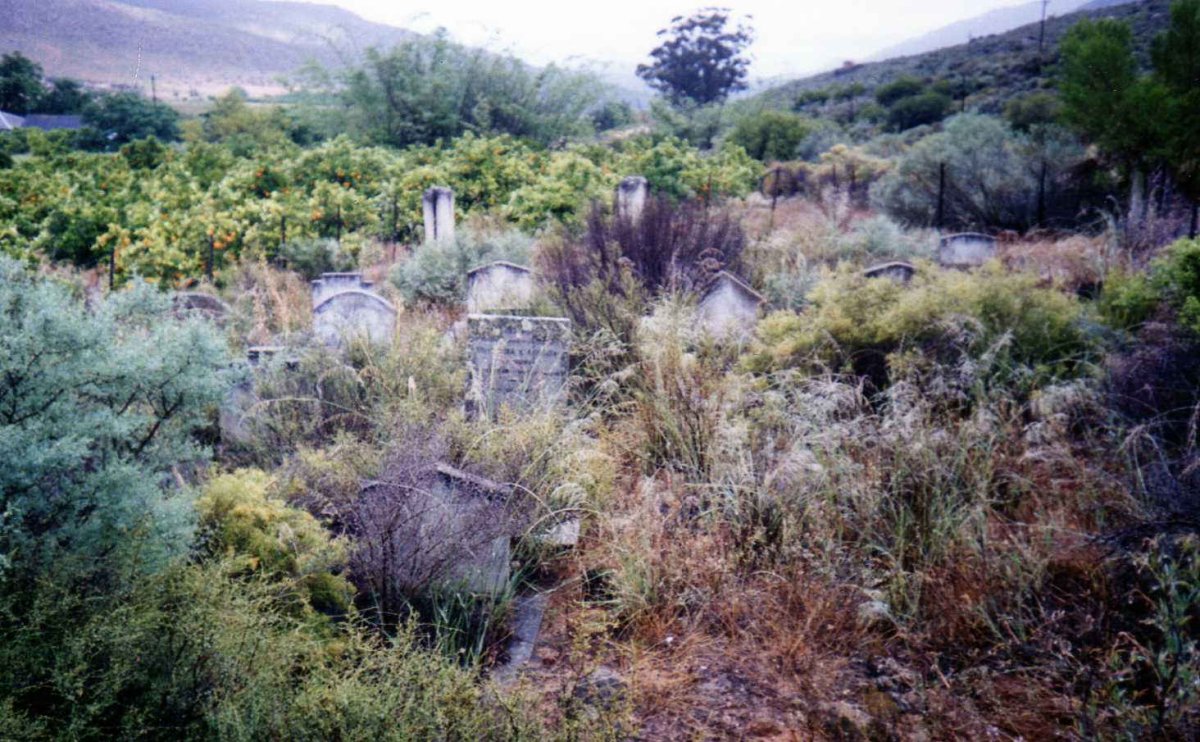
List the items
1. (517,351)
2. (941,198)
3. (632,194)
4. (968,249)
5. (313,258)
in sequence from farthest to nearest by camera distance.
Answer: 1. (941,198)
2. (313,258)
3. (632,194)
4. (968,249)
5. (517,351)

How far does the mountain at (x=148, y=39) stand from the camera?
4.75 meters

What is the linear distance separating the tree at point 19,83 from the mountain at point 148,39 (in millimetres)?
159

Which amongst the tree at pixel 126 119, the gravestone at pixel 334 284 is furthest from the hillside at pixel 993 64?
the gravestone at pixel 334 284

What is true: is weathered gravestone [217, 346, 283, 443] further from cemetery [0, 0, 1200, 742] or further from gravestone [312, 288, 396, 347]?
gravestone [312, 288, 396, 347]

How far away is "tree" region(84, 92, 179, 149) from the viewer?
1558 cm

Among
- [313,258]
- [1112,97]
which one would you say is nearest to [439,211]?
[313,258]

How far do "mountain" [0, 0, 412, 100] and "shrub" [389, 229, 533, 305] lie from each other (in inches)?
107

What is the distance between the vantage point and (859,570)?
3.14 meters

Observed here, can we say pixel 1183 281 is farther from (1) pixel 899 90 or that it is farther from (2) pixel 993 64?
(2) pixel 993 64

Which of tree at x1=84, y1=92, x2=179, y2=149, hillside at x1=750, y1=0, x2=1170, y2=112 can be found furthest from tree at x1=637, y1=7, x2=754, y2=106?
tree at x1=84, y1=92, x2=179, y2=149

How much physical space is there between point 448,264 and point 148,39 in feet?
11.1

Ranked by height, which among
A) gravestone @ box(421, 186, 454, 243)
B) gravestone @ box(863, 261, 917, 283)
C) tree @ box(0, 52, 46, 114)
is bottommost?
gravestone @ box(863, 261, 917, 283)

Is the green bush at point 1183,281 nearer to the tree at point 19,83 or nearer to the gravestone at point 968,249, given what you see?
the gravestone at point 968,249

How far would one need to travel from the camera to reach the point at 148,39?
6.01 metres
